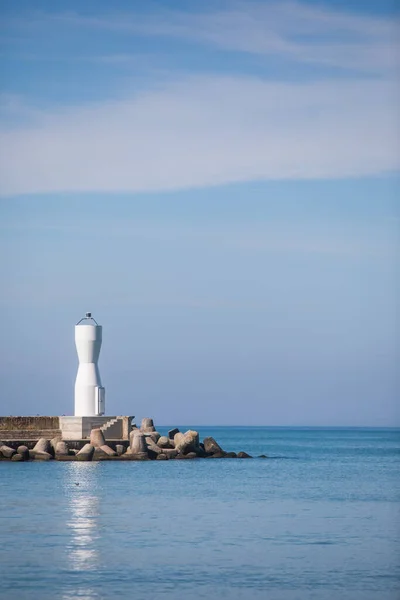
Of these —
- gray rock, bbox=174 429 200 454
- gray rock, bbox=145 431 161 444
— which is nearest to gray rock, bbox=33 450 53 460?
gray rock, bbox=145 431 161 444

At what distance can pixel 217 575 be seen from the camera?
17219mm

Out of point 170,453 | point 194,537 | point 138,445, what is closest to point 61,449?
point 138,445

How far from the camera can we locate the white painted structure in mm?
41406

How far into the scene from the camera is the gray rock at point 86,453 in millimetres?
39062

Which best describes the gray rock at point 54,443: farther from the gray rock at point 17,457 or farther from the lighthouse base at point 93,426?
the gray rock at point 17,457

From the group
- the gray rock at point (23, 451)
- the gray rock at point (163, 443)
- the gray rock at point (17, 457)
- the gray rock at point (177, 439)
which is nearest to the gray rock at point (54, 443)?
the gray rock at point (23, 451)

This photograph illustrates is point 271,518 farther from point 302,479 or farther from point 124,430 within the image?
point 124,430

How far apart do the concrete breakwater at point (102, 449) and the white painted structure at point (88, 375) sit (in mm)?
1217

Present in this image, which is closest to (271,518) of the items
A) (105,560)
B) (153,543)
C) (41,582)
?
(153,543)

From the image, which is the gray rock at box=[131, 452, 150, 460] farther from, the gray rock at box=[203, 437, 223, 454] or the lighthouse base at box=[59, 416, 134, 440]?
the gray rock at box=[203, 437, 223, 454]

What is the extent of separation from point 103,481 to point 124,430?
814 centimetres

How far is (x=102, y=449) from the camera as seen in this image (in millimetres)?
39844

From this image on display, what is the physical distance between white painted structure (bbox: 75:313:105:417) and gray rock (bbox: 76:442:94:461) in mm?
2236

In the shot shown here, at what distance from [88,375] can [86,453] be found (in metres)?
3.42
